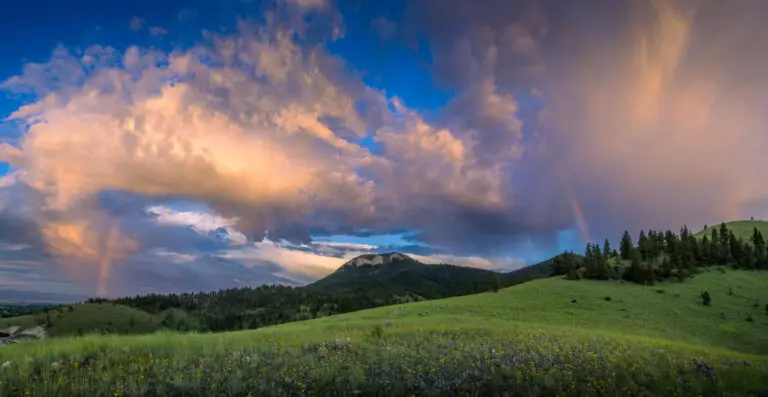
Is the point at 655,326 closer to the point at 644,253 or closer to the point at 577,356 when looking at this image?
the point at 577,356

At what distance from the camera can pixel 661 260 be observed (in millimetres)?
94375

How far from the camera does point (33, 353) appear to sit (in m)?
12.5

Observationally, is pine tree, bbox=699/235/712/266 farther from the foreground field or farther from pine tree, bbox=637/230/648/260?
the foreground field

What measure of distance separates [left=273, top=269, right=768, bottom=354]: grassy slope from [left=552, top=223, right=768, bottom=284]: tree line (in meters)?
5.17

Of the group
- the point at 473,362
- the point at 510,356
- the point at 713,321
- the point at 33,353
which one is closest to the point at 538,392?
the point at 473,362

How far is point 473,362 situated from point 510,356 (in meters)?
2.05

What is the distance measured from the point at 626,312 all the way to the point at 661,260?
5531cm

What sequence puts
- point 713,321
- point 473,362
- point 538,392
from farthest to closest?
point 713,321, point 473,362, point 538,392

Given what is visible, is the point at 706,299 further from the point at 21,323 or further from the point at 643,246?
the point at 21,323

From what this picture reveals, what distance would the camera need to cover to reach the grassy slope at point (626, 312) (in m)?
41.3

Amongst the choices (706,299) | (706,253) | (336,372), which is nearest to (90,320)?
(336,372)

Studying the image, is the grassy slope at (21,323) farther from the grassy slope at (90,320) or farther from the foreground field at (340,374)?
the foreground field at (340,374)

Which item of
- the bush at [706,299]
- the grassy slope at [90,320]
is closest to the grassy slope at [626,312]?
the bush at [706,299]

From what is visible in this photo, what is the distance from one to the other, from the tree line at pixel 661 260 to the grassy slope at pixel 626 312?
17.0ft
